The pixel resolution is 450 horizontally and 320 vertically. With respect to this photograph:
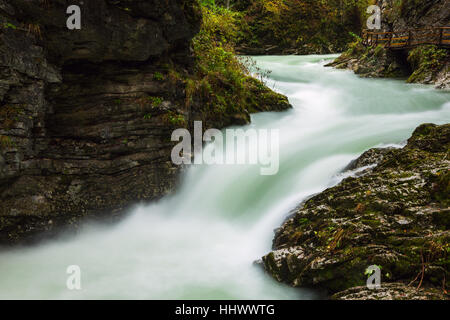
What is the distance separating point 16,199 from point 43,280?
4.52 feet

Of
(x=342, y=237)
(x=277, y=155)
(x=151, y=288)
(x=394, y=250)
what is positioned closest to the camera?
(x=394, y=250)

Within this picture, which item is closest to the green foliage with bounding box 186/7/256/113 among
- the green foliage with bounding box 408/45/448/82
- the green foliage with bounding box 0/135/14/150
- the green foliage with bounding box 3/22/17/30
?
the green foliage with bounding box 3/22/17/30

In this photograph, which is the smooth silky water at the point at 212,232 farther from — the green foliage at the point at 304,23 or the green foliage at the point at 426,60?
the green foliage at the point at 304,23

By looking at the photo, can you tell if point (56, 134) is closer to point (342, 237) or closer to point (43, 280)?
point (43, 280)

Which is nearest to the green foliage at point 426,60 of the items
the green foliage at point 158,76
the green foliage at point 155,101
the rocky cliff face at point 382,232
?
the rocky cliff face at point 382,232

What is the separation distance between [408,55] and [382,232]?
1382 centimetres

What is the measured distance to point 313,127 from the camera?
8.63 m

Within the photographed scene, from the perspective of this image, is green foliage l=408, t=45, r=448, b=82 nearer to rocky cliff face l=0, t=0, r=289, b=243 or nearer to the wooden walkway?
the wooden walkway

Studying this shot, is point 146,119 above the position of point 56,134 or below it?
above

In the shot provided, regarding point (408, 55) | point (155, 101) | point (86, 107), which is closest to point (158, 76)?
point (155, 101)

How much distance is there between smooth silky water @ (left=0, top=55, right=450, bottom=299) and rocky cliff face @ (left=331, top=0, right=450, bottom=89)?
14.3 ft

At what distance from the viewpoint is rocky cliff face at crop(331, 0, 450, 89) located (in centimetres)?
1245

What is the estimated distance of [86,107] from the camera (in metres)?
5.41

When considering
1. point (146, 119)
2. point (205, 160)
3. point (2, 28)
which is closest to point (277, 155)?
point (205, 160)
